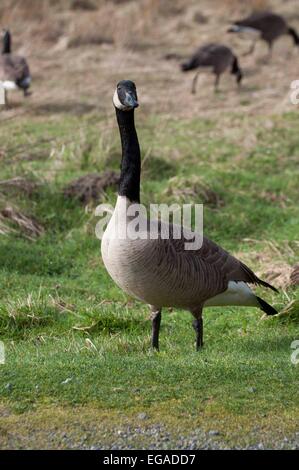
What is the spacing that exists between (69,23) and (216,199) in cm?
1037

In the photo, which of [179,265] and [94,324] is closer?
[179,265]

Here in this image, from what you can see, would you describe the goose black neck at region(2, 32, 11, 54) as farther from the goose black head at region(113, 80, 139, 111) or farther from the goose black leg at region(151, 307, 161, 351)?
the goose black leg at region(151, 307, 161, 351)

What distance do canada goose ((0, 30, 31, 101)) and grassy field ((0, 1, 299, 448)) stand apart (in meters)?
0.35

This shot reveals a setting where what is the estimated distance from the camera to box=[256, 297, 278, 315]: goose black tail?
7.43 m

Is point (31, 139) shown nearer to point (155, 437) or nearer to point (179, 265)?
point (179, 265)

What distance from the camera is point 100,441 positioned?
5.38 meters

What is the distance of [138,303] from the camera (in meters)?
8.71

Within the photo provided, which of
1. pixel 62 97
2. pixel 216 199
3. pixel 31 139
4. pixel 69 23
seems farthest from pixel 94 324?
pixel 69 23

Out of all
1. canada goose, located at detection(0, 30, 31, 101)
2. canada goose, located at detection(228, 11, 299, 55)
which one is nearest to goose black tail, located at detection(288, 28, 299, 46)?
canada goose, located at detection(228, 11, 299, 55)

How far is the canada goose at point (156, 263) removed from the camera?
6.50 m

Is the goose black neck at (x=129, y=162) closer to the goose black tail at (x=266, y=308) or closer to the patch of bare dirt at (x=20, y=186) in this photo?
the goose black tail at (x=266, y=308)

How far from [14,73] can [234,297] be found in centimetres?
875

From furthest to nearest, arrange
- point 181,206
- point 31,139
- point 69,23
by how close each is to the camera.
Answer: point 69,23 < point 31,139 < point 181,206
